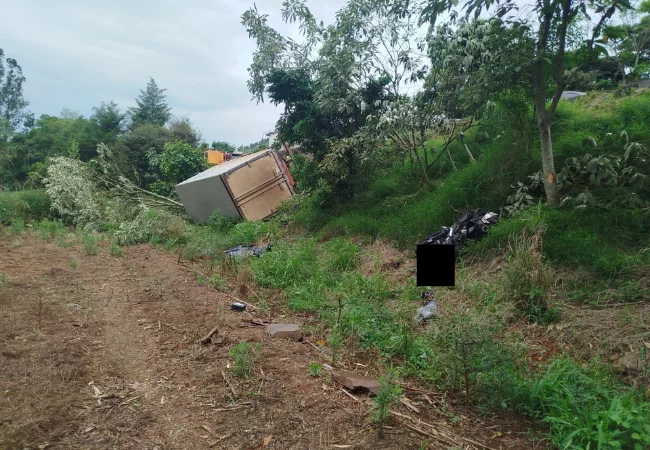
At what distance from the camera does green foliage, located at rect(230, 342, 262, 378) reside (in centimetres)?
307

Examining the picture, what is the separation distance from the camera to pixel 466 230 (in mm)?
5793

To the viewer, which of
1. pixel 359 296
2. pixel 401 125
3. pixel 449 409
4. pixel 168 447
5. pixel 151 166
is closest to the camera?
pixel 168 447

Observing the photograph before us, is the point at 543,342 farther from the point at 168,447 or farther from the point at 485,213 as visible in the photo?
the point at 168,447

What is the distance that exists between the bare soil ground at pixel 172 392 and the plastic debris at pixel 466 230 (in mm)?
2377

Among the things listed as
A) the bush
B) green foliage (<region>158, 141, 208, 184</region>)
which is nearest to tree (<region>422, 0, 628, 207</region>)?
green foliage (<region>158, 141, 208, 184</region>)

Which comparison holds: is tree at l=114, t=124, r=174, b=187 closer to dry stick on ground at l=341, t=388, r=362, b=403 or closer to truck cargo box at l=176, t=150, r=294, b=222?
truck cargo box at l=176, t=150, r=294, b=222

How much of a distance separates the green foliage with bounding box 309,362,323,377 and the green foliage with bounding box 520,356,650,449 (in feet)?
4.52

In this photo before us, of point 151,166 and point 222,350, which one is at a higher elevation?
point 151,166

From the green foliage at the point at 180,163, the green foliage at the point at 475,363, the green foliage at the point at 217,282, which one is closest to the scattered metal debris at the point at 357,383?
the green foliage at the point at 475,363

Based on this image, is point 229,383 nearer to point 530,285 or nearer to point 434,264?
point 434,264

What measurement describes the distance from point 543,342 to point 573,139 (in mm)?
3886

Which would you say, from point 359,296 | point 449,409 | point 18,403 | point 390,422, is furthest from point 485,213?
point 18,403

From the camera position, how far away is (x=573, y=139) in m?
6.35

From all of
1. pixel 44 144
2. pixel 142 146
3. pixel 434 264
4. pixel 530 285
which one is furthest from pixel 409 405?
pixel 44 144
